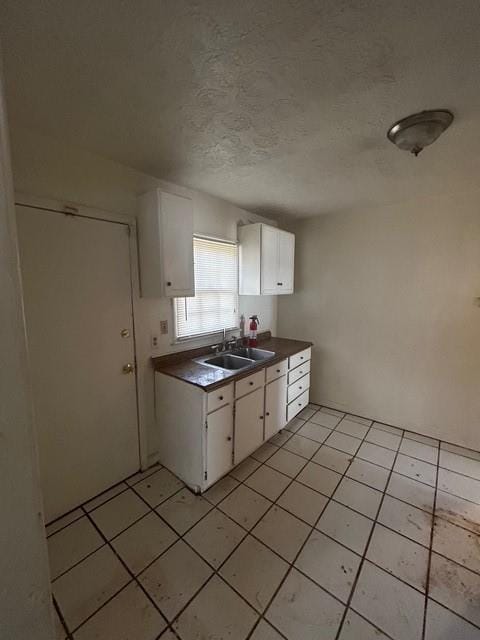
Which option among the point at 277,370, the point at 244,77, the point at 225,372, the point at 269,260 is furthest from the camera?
the point at 269,260

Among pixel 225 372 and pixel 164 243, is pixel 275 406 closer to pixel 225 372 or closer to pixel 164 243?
pixel 225 372

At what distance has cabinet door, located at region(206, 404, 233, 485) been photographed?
1876 mm

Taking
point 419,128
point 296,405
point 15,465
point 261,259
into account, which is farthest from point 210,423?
point 419,128

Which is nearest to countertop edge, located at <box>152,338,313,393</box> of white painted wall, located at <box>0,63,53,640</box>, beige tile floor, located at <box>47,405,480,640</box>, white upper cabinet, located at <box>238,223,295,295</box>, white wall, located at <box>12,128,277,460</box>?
white wall, located at <box>12,128,277,460</box>

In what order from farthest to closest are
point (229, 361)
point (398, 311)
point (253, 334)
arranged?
1. point (253, 334)
2. point (398, 311)
3. point (229, 361)

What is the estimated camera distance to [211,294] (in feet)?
8.52

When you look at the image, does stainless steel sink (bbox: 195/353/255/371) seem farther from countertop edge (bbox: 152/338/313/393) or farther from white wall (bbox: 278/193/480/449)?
white wall (bbox: 278/193/480/449)

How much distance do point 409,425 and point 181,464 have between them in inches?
91.8

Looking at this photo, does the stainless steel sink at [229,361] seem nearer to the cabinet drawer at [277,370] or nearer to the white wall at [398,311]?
the cabinet drawer at [277,370]

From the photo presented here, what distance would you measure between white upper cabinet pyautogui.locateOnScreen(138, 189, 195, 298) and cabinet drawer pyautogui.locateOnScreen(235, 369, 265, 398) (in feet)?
2.73

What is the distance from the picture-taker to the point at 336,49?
96cm

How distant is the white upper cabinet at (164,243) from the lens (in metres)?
1.86

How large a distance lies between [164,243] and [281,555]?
207 centimetres

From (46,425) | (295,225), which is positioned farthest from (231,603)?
(295,225)
